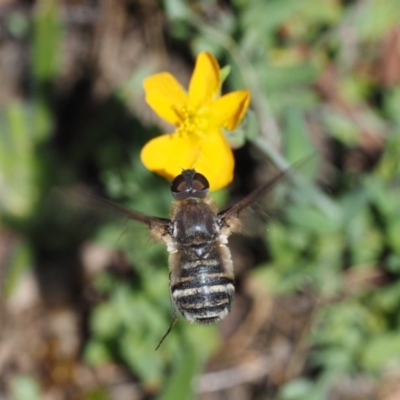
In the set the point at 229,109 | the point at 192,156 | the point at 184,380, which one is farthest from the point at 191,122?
the point at 184,380

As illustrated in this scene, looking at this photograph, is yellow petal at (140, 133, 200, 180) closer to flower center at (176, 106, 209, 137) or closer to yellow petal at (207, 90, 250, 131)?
flower center at (176, 106, 209, 137)

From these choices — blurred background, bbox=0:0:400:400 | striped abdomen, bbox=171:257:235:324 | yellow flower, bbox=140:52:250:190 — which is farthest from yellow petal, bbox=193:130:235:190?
blurred background, bbox=0:0:400:400

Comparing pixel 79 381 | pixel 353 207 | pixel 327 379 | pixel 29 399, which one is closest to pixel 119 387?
pixel 79 381

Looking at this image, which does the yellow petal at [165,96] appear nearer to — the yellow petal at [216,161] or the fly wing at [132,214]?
the yellow petal at [216,161]

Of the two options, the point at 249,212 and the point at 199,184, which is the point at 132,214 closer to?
the point at 199,184

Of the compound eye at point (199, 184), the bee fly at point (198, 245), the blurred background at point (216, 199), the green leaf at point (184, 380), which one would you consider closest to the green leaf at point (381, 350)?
the blurred background at point (216, 199)
